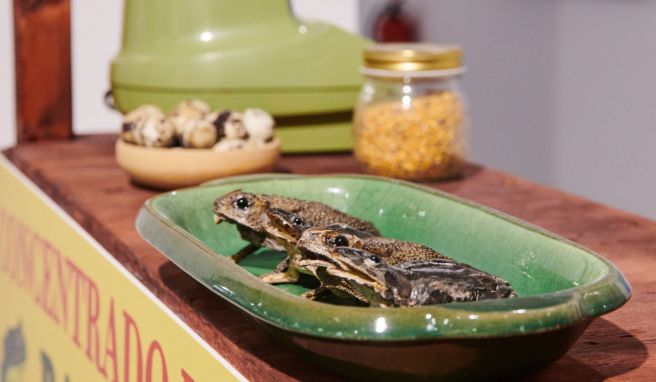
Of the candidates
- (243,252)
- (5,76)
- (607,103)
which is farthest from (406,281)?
(607,103)

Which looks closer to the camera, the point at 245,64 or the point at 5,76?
the point at 245,64

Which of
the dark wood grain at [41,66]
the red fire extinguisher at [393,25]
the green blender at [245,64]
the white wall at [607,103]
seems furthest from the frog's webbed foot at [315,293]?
the red fire extinguisher at [393,25]

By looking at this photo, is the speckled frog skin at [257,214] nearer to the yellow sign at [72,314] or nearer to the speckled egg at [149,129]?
the yellow sign at [72,314]

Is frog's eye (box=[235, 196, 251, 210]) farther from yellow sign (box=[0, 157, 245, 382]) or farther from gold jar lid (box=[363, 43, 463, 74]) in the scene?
gold jar lid (box=[363, 43, 463, 74])

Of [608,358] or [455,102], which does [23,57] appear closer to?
[455,102]

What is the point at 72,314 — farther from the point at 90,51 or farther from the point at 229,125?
the point at 90,51

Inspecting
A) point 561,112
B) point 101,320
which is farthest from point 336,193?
point 561,112
